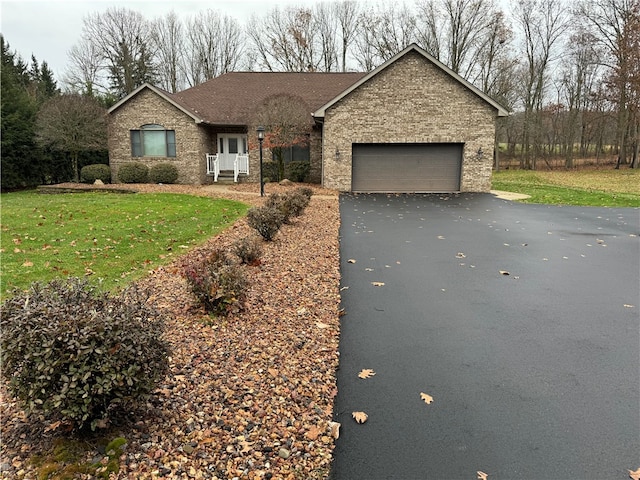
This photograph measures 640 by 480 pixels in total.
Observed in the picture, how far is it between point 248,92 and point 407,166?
10.3 metres

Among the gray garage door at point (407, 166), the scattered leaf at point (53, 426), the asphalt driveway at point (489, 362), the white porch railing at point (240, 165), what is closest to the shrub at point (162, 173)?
the white porch railing at point (240, 165)

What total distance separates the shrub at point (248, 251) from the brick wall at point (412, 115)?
542 inches

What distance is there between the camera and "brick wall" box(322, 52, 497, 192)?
61.3 feet

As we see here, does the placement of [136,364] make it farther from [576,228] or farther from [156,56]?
[156,56]

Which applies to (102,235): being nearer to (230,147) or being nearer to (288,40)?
(230,147)

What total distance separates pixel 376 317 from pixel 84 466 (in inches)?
126

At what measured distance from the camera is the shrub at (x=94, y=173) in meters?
19.9

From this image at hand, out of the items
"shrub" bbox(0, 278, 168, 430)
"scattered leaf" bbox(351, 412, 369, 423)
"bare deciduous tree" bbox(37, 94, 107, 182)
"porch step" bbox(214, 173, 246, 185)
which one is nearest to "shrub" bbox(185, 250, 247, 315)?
"shrub" bbox(0, 278, 168, 430)

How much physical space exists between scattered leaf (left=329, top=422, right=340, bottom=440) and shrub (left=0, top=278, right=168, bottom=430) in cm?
120

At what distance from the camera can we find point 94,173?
19.9 metres

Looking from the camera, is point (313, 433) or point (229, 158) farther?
point (229, 158)

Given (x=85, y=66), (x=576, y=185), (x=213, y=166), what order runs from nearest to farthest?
(x=213, y=166)
(x=576, y=185)
(x=85, y=66)

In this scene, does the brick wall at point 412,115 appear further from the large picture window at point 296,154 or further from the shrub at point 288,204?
the shrub at point 288,204

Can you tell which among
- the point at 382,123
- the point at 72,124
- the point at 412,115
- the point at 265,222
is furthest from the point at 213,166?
the point at 265,222
